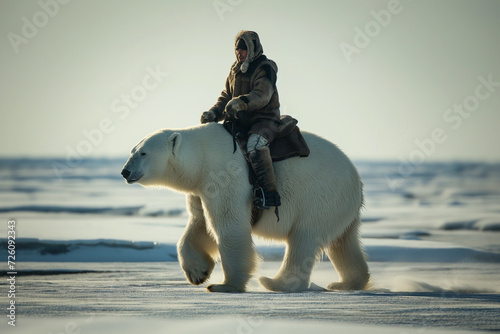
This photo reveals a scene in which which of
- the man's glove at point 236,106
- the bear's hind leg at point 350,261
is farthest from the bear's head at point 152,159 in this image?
the bear's hind leg at point 350,261

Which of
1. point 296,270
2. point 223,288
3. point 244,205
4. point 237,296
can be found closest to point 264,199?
point 244,205

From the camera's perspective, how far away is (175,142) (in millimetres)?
5590

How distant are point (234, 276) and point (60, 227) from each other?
5.41 meters

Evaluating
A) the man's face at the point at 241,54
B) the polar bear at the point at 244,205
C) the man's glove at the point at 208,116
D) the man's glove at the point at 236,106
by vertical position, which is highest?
the man's face at the point at 241,54

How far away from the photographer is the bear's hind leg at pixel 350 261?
617cm

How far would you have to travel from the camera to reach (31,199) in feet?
57.7

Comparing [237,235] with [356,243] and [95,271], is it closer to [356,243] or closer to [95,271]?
[356,243]

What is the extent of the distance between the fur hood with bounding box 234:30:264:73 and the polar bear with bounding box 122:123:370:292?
1.89 feet

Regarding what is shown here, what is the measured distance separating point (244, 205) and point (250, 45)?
1309 mm

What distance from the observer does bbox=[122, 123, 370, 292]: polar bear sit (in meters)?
5.54

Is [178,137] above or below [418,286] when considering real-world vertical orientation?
above

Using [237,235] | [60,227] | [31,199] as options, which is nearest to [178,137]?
[237,235]

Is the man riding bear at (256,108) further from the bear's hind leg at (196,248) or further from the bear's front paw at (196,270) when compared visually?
the bear's front paw at (196,270)

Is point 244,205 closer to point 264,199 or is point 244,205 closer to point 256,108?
point 264,199
